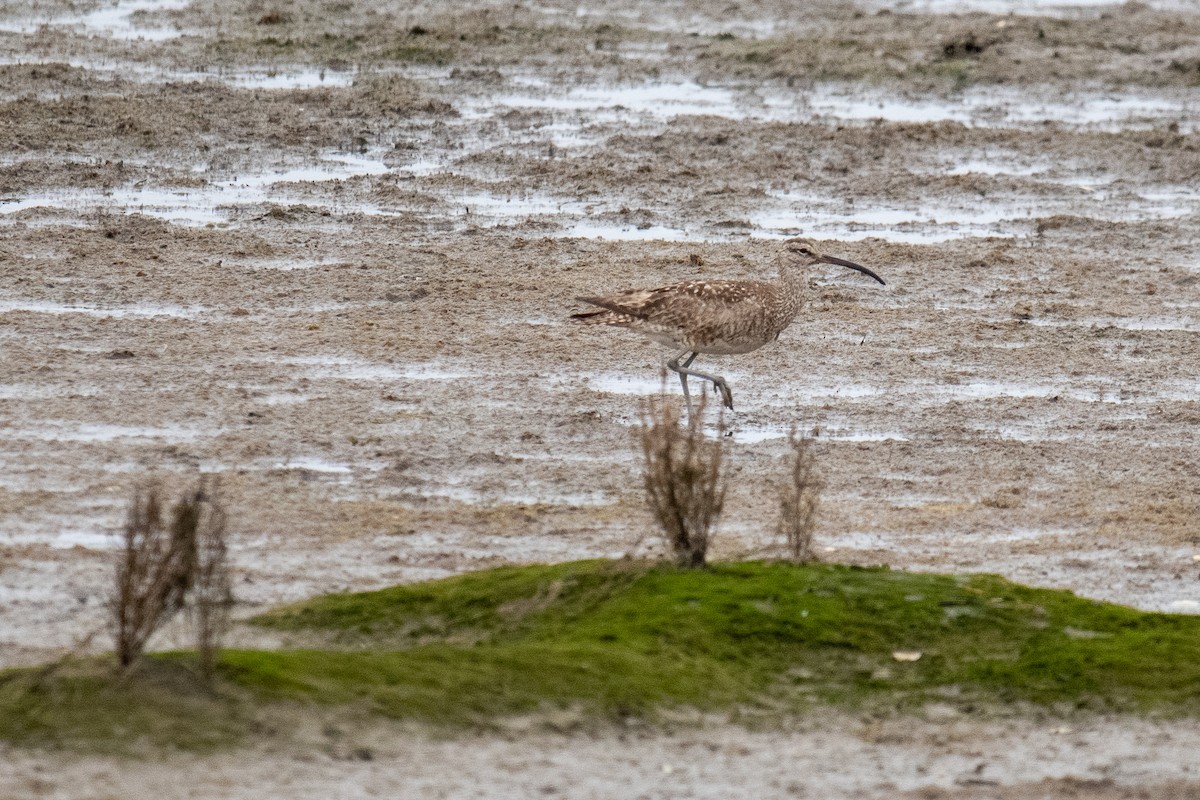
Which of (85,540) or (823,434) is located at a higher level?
(823,434)

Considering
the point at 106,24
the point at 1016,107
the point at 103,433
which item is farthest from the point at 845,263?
the point at 106,24

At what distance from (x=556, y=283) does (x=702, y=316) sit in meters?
2.24

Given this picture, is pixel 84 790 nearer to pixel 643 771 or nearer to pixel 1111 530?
pixel 643 771

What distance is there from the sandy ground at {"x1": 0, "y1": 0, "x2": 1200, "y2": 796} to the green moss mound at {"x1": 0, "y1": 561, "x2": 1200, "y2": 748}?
1.03 ft

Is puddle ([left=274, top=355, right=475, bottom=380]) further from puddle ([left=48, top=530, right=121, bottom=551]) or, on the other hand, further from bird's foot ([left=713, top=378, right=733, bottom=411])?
puddle ([left=48, top=530, right=121, bottom=551])

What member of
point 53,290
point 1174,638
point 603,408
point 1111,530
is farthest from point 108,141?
point 1174,638

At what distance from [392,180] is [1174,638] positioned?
926 centimetres

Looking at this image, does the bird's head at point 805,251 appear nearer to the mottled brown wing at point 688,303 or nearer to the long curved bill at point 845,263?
the long curved bill at point 845,263

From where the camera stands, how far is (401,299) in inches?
504

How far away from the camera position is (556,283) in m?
13.2

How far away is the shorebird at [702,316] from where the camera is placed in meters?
11.2

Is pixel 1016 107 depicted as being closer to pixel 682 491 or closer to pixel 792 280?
pixel 792 280

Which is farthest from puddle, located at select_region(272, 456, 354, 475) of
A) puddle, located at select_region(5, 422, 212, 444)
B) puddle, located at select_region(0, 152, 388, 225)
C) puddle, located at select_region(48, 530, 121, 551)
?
puddle, located at select_region(0, 152, 388, 225)

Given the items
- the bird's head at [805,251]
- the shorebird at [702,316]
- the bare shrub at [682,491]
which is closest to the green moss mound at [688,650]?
the bare shrub at [682,491]
